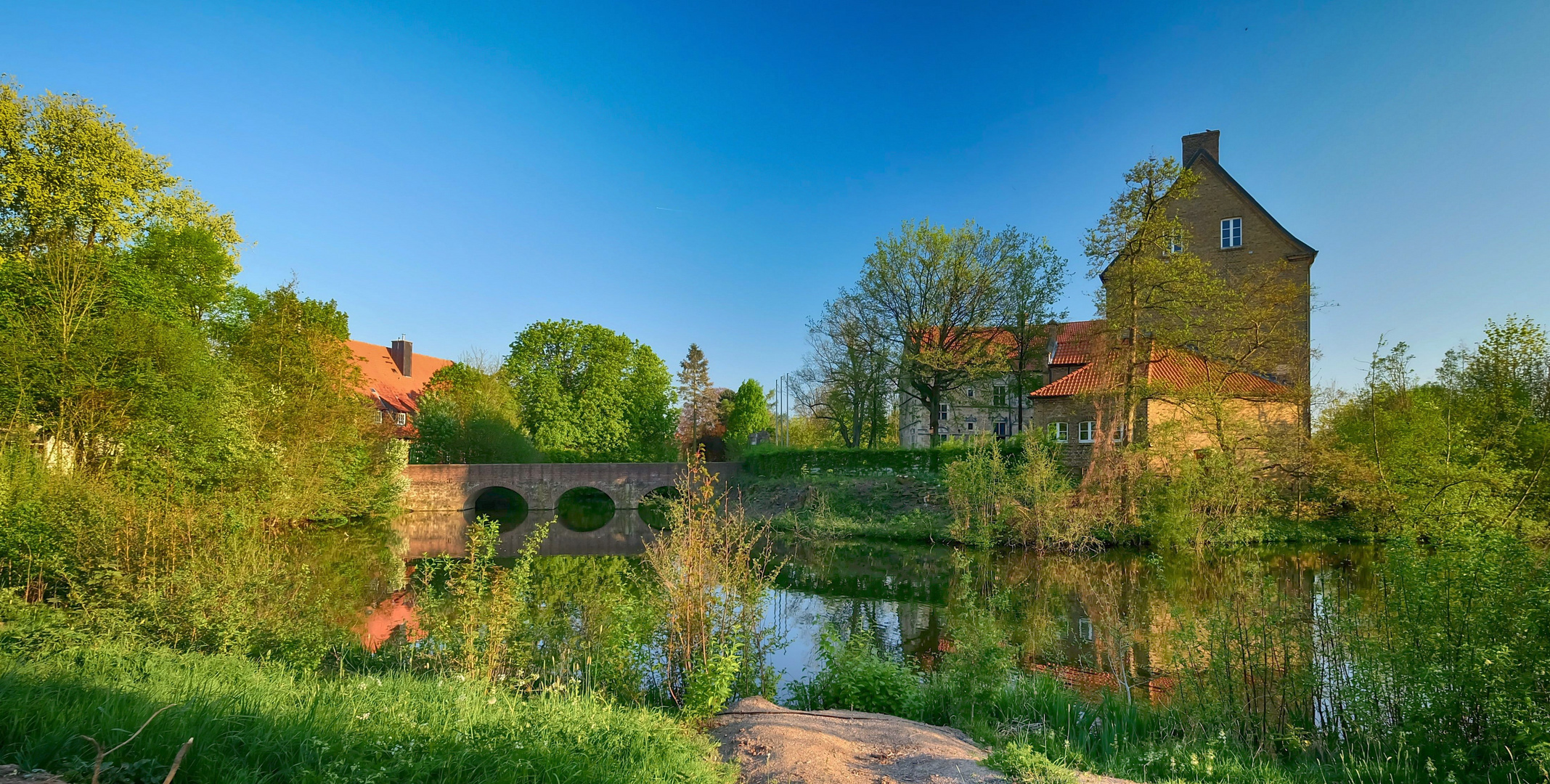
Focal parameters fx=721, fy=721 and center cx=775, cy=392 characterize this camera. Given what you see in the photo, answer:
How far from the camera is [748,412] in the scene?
55000mm

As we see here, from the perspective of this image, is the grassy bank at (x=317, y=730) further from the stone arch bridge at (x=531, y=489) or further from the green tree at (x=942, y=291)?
the green tree at (x=942, y=291)

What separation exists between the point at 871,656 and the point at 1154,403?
72.9ft

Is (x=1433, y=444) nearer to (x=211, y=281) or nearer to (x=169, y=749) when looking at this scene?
(x=169, y=749)

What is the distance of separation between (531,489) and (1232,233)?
3362cm

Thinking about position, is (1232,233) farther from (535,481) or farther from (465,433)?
(465,433)

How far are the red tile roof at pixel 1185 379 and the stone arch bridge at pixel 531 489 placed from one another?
15.8m

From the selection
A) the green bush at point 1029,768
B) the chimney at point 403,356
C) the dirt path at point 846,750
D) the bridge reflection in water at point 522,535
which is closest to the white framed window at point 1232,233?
the bridge reflection in water at point 522,535

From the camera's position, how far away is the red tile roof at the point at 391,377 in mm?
42312

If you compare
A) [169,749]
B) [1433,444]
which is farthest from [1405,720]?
[1433,444]

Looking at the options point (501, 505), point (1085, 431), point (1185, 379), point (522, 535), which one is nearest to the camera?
point (1185, 379)

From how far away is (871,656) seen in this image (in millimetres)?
7855

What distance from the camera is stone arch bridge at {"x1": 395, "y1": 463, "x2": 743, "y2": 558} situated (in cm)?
2803

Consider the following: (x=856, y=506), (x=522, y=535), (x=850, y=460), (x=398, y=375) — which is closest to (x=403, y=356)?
(x=398, y=375)

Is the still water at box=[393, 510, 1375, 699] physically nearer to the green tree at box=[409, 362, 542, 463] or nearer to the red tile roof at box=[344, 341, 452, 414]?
the green tree at box=[409, 362, 542, 463]
